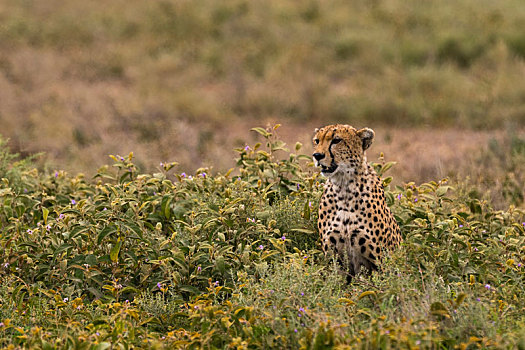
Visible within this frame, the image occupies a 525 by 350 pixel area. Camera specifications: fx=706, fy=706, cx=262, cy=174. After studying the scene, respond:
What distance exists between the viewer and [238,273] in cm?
399

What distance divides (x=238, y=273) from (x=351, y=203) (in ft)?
2.86

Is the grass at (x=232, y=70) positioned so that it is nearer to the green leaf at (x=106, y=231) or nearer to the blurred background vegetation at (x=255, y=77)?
the blurred background vegetation at (x=255, y=77)

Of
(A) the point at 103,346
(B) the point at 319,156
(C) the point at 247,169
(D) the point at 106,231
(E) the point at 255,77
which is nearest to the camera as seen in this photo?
(A) the point at 103,346

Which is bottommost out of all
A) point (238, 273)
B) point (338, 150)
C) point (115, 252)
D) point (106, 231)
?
point (238, 273)

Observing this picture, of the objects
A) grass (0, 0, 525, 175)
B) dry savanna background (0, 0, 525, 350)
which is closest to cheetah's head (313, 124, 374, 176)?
dry savanna background (0, 0, 525, 350)

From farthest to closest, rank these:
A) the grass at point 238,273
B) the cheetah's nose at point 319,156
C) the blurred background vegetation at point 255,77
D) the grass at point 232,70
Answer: the grass at point 232,70 < the blurred background vegetation at point 255,77 < the cheetah's nose at point 319,156 < the grass at point 238,273

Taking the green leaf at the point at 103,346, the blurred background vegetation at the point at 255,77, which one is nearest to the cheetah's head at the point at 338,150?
the green leaf at the point at 103,346

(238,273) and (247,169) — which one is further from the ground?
(247,169)

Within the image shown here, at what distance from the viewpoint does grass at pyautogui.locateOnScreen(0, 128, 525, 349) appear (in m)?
3.59

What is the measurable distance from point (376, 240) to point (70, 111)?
29.5 feet

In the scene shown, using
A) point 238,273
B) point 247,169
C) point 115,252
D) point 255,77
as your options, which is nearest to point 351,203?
point 238,273

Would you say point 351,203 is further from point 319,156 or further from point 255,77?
point 255,77

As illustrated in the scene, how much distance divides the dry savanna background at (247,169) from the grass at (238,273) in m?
0.02

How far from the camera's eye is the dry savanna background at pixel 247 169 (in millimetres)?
3793
